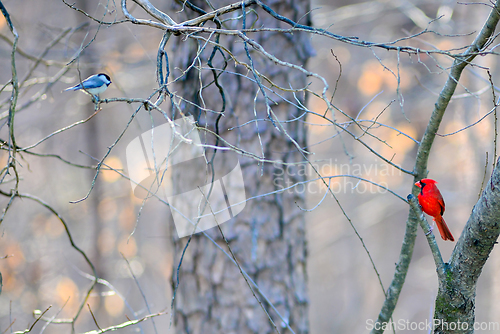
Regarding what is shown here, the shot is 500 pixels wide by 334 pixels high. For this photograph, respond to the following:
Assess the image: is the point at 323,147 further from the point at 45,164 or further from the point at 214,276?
the point at 214,276

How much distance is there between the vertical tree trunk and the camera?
7.36 ft

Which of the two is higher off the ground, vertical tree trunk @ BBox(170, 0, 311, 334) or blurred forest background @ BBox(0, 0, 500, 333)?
blurred forest background @ BBox(0, 0, 500, 333)

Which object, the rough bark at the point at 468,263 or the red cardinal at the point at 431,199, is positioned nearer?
the rough bark at the point at 468,263

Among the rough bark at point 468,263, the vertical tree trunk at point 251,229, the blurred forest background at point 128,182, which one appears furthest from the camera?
the blurred forest background at point 128,182

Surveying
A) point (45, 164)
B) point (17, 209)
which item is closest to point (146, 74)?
point (45, 164)

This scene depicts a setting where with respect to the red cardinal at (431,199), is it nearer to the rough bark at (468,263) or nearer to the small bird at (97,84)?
the rough bark at (468,263)

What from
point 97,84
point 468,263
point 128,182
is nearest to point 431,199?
point 468,263

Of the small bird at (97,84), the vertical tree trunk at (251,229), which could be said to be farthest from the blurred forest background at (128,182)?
the vertical tree trunk at (251,229)

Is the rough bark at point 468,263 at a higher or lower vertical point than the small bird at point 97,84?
lower

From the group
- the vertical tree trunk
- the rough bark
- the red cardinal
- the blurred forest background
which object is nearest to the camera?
the rough bark

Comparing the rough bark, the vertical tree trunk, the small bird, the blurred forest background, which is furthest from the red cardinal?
the blurred forest background

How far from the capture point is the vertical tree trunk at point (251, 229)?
224 cm

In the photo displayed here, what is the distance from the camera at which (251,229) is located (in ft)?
7.45

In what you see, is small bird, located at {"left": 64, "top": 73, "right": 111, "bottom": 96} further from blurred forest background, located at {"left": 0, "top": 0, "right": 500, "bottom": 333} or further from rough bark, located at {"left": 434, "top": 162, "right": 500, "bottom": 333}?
blurred forest background, located at {"left": 0, "top": 0, "right": 500, "bottom": 333}
